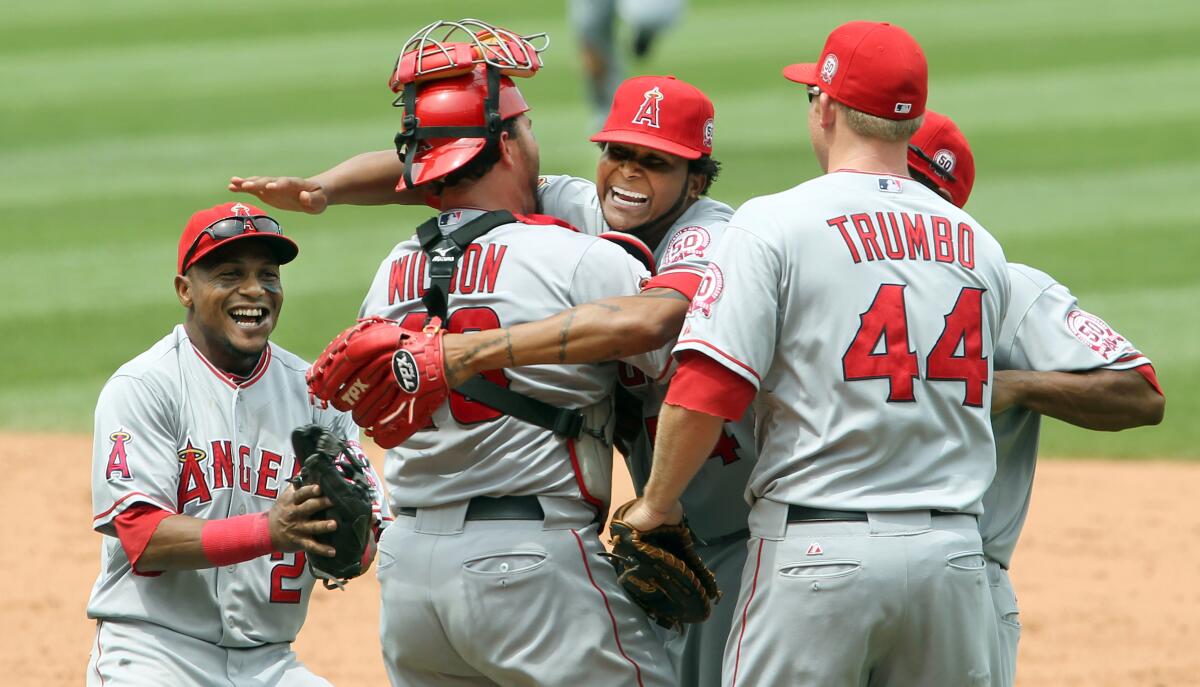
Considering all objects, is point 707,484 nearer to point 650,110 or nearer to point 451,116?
point 650,110

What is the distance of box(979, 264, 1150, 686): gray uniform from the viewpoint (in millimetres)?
3447

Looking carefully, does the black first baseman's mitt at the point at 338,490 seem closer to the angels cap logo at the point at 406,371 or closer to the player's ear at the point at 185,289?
the angels cap logo at the point at 406,371

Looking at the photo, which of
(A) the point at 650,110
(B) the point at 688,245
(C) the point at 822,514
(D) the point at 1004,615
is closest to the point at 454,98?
(A) the point at 650,110

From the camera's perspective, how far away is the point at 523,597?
3.29 meters

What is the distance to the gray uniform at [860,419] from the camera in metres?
3.07

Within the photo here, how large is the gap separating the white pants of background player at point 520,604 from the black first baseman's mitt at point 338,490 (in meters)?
0.14

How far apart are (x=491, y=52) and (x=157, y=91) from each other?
15038 mm

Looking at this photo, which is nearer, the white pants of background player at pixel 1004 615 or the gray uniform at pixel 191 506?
the white pants of background player at pixel 1004 615

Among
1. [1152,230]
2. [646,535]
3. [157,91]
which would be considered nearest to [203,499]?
[646,535]

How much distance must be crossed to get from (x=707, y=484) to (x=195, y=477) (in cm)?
125

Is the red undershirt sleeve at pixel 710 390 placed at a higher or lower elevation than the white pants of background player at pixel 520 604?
higher

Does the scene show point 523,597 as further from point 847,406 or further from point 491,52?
point 491,52

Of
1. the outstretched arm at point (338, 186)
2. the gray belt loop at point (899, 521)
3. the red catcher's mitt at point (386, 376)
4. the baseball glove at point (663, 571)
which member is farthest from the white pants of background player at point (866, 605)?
the outstretched arm at point (338, 186)

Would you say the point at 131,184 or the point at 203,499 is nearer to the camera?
the point at 203,499
